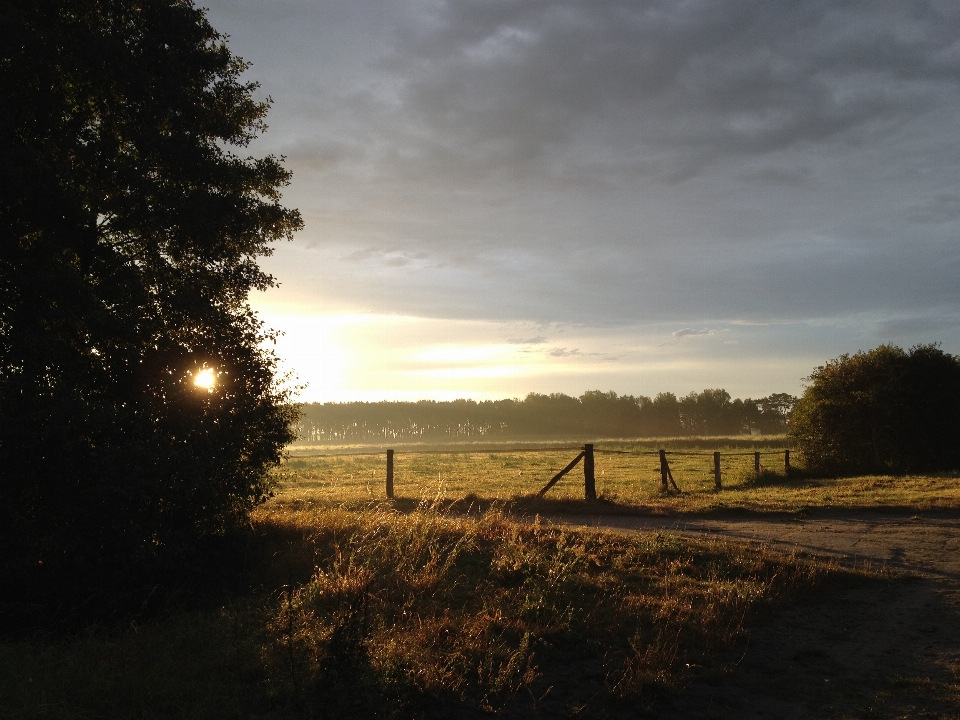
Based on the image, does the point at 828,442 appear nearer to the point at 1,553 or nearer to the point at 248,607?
the point at 248,607

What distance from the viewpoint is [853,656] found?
705cm

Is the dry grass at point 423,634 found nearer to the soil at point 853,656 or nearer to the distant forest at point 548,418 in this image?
the soil at point 853,656

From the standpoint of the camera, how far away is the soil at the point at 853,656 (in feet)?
19.0

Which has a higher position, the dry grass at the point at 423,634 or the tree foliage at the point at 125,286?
the tree foliage at the point at 125,286

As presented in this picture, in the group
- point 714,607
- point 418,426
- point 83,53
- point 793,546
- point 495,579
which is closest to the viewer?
point 714,607

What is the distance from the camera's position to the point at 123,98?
11.1 metres

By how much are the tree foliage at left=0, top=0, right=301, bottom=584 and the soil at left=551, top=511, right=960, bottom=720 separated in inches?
275

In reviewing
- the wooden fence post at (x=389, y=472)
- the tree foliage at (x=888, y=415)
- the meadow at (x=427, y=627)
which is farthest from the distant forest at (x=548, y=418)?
the meadow at (x=427, y=627)

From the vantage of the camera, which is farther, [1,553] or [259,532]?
[259,532]

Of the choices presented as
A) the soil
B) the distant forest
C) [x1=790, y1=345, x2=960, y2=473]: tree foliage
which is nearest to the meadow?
the soil

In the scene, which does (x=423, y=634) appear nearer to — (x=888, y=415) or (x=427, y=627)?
(x=427, y=627)

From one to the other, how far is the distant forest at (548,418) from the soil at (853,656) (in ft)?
369

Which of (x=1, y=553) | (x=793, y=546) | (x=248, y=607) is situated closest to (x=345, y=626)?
(x=248, y=607)

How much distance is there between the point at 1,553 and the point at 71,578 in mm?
851
